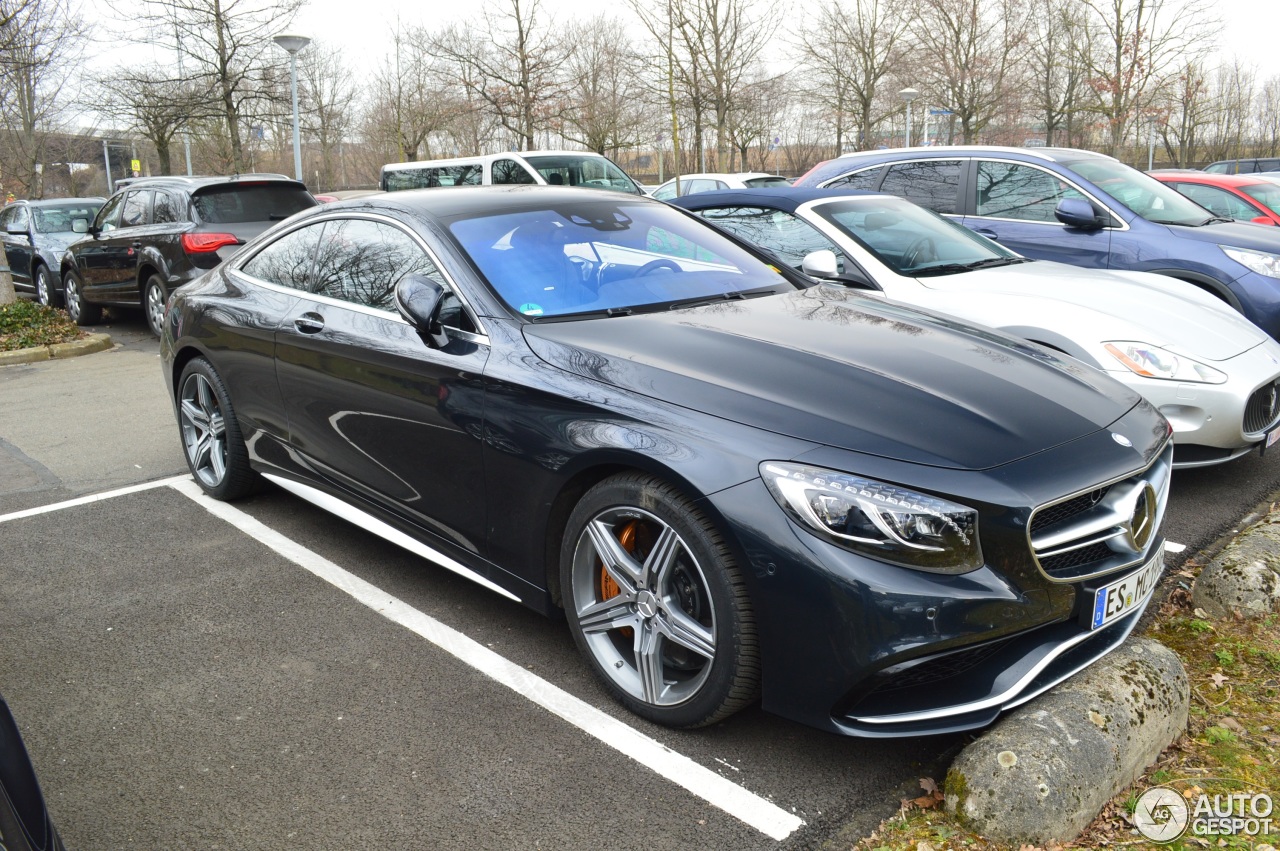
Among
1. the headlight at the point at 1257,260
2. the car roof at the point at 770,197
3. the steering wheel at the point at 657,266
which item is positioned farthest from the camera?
the headlight at the point at 1257,260

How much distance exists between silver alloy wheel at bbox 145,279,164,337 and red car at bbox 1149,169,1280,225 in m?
11.3

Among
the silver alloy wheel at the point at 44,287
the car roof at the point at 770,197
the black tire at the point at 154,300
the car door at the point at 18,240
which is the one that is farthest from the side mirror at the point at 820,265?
the car door at the point at 18,240

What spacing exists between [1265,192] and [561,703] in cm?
1260

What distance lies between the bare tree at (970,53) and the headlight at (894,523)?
30.0m

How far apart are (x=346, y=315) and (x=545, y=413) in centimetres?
131

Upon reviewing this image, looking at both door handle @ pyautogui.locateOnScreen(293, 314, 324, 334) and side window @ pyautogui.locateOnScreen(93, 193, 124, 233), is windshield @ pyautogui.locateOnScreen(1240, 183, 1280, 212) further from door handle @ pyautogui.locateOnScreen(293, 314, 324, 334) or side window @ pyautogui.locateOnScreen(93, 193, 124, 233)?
side window @ pyautogui.locateOnScreen(93, 193, 124, 233)

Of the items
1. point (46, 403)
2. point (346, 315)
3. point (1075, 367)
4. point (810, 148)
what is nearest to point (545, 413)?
point (346, 315)

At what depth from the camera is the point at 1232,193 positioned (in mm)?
11914

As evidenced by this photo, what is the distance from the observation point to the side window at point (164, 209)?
10.4 meters

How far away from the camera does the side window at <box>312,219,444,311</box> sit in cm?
384

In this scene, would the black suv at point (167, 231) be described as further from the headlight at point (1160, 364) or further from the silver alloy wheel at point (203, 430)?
the headlight at point (1160, 364)

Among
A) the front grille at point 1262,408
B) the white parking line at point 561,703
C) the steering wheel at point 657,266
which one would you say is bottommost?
the white parking line at point 561,703

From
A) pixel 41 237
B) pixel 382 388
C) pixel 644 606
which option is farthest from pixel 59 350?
pixel 644 606

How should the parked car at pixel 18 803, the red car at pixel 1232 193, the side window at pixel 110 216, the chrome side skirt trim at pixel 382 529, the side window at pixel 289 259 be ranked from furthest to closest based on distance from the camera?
the red car at pixel 1232 193
the side window at pixel 110 216
the side window at pixel 289 259
the chrome side skirt trim at pixel 382 529
the parked car at pixel 18 803
